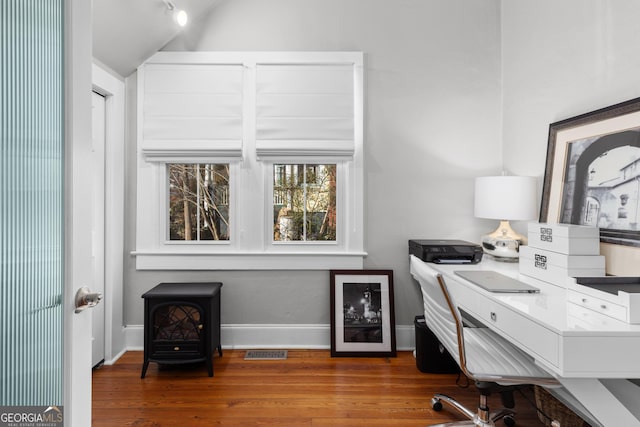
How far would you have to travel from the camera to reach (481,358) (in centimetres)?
168

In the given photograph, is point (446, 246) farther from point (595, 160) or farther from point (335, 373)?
point (335, 373)

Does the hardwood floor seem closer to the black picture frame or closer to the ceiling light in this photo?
the black picture frame

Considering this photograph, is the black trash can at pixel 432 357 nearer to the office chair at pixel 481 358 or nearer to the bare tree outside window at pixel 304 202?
the office chair at pixel 481 358

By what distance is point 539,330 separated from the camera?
4.43ft

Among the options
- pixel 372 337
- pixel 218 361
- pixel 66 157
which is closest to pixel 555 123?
pixel 372 337

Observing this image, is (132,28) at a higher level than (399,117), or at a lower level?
higher

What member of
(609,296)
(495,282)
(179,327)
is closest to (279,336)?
(179,327)

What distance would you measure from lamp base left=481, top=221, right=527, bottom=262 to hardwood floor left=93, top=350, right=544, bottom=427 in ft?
2.97

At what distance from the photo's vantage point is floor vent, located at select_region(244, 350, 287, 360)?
266 cm

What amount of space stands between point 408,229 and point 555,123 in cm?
124

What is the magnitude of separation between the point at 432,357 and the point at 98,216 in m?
2.64

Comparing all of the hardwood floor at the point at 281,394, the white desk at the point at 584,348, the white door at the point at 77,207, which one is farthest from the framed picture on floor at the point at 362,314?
the white door at the point at 77,207

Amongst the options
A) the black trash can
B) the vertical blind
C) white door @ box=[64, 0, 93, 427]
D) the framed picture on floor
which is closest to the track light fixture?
white door @ box=[64, 0, 93, 427]

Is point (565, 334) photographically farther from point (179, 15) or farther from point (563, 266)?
point (179, 15)
